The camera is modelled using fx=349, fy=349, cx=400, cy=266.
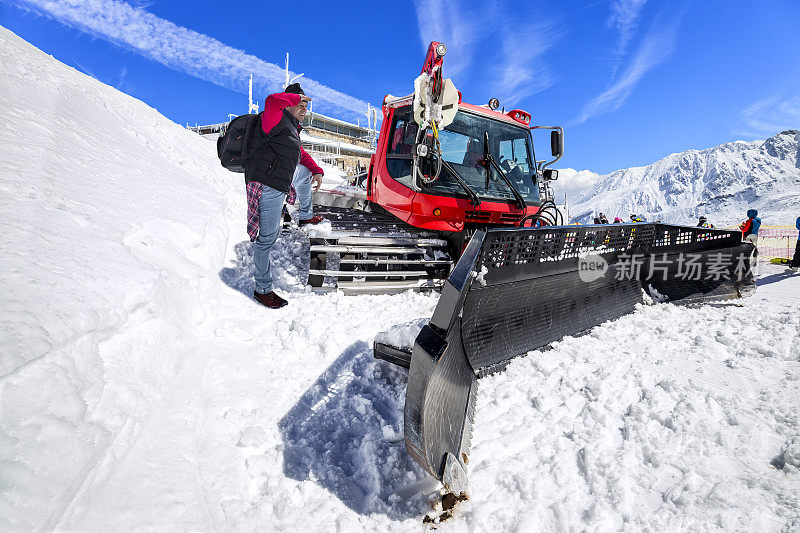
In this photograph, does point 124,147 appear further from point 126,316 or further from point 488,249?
point 488,249

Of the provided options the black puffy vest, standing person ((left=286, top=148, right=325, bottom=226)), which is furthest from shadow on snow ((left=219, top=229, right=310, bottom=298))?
the black puffy vest

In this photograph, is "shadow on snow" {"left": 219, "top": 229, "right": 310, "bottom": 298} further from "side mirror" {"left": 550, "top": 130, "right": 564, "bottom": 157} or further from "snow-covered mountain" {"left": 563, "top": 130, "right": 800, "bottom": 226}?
"snow-covered mountain" {"left": 563, "top": 130, "right": 800, "bottom": 226}

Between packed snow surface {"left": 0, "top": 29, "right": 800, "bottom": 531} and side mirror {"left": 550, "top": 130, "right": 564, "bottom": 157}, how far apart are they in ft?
10.8

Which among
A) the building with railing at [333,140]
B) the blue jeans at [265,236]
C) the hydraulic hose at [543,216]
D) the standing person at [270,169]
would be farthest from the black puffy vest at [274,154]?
the building with railing at [333,140]

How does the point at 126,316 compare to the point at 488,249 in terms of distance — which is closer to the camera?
the point at 126,316

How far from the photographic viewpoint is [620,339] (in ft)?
9.61

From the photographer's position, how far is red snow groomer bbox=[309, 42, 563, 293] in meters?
4.01

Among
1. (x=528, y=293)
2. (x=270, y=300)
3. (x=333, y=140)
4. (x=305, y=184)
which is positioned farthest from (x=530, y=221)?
(x=333, y=140)

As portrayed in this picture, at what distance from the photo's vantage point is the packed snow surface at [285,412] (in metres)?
1.13

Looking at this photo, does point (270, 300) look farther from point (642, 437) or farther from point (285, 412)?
point (642, 437)

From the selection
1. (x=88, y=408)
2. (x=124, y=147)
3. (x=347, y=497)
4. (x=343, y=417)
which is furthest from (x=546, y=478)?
(x=124, y=147)

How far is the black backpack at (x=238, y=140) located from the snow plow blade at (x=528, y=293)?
2.49 metres

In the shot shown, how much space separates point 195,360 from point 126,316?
63cm

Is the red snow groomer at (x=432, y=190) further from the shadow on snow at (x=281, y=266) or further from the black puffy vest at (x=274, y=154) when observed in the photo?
the black puffy vest at (x=274, y=154)
